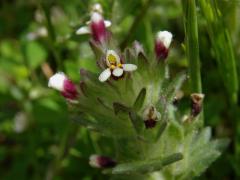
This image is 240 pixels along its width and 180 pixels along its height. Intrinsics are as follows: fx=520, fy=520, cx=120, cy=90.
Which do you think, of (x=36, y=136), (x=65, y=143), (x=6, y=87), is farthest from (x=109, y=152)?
(x=6, y=87)

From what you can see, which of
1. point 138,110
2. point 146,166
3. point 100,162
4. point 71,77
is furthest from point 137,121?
point 71,77

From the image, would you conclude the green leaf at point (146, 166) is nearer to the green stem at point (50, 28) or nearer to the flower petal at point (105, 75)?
the flower petal at point (105, 75)

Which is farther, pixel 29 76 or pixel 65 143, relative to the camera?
pixel 29 76

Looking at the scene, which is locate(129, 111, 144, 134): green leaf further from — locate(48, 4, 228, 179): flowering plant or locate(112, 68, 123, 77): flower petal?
locate(112, 68, 123, 77): flower petal

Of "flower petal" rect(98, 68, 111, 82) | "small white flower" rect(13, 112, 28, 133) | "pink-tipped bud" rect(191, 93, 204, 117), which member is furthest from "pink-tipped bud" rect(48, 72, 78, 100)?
"small white flower" rect(13, 112, 28, 133)

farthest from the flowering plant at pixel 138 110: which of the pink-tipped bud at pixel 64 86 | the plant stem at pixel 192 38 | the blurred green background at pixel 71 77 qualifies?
the blurred green background at pixel 71 77

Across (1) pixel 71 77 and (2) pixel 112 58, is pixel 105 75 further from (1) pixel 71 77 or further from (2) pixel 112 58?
(1) pixel 71 77

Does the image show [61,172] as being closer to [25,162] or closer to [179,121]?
[25,162]
